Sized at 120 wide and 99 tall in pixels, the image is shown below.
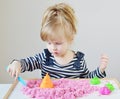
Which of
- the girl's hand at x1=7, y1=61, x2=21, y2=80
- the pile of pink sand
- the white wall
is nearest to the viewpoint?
the pile of pink sand

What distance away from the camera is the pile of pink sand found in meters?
0.71

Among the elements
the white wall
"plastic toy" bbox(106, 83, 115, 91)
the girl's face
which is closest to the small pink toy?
"plastic toy" bbox(106, 83, 115, 91)

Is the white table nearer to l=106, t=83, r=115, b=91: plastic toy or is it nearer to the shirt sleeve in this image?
the shirt sleeve

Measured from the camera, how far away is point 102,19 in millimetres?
1558

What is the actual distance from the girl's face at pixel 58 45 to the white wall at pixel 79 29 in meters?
0.60

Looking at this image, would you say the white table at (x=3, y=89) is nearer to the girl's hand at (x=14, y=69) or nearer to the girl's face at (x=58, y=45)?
the girl's hand at (x=14, y=69)

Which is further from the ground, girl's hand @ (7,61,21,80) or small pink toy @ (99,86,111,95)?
girl's hand @ (7,61,21,80)

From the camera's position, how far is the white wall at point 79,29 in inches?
60.4

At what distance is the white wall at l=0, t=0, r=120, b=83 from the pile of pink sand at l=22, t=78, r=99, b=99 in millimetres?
754

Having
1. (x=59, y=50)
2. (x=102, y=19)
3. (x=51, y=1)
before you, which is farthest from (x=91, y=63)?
(x=59, y=50)

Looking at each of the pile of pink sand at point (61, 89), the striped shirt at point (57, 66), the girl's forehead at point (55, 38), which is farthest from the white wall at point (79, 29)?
the pile of pink sand at point (61, 89)

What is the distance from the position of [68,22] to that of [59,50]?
102mm

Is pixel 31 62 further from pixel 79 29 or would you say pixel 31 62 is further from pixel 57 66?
pixel 79 29

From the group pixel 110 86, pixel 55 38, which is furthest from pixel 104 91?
pixel 55 38
